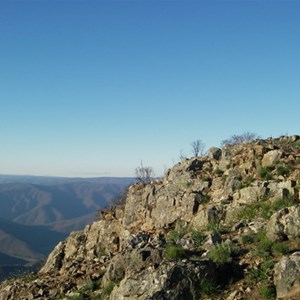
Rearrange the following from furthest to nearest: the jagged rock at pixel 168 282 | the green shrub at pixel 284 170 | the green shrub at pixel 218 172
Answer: the green shrub at pixel 218 172 → the green shrub at pixel 284 170 → the jagged rock at pixel 168 282

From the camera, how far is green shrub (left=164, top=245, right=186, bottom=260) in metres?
14.8

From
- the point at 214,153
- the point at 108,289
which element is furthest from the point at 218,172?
the point at 108,289

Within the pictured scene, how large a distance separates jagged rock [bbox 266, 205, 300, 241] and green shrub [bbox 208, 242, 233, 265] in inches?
66.4

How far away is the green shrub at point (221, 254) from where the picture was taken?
14.2 metres

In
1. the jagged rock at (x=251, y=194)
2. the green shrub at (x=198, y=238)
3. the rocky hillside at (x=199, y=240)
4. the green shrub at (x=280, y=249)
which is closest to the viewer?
the rocky hillside at (x=199, y=240)

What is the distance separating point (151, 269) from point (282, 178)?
380 inches

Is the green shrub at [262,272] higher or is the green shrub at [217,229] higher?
the green shrub at [217,229]

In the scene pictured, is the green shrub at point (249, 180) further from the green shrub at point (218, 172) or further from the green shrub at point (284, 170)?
the green shrub at point (218, 172)

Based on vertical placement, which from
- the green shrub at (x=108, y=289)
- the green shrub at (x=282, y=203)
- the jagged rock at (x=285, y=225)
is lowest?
the green shrub at (x=108, y=289)

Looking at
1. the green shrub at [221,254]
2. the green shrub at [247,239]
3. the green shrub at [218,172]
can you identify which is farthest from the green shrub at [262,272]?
the green shrub at [218,172]

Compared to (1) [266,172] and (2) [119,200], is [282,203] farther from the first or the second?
(2) [119,200]

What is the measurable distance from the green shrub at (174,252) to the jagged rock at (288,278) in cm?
368

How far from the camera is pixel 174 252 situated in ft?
49.0

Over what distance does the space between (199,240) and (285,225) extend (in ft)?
11.4
